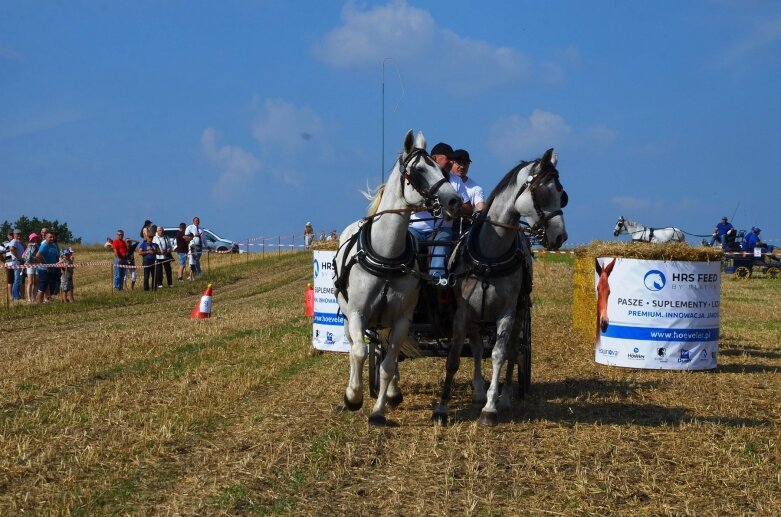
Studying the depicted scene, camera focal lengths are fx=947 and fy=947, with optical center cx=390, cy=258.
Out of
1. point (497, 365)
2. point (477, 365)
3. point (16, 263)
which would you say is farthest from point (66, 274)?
point (497, 365)

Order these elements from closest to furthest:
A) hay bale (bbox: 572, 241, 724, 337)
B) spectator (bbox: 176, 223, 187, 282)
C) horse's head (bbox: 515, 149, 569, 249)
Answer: horse's head (bbox: 515, 149, 569, 249), hay bale (bbox: 572, 241, 724, 337), spectator (bbox: 176, 223, 187, 282)

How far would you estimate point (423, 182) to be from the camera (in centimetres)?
820

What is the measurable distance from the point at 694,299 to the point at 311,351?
17.9ft

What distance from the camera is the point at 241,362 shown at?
13.0m

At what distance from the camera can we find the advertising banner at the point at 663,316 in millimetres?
12578

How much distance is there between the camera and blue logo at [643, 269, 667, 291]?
12664 mm

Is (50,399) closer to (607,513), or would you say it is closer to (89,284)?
(607,513)

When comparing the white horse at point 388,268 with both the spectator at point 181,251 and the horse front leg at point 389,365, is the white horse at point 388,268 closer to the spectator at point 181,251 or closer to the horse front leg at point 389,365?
the horse front leg at point 389,365

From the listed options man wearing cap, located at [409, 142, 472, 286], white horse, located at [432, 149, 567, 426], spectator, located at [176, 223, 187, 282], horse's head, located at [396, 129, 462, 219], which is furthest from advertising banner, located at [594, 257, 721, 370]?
spectator, located at [176, 223, 187, 282]

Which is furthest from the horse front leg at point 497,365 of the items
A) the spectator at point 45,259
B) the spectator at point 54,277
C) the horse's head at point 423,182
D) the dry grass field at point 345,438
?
the spectator at point 54,277

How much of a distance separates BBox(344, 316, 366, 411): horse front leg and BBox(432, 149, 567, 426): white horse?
2.55 ft

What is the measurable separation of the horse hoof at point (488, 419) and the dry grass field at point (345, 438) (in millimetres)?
155

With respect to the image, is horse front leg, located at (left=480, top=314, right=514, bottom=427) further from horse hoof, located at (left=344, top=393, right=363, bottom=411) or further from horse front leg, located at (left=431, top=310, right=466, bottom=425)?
horse hoof, located at (left=344, top=393, right=363, bottom=411)

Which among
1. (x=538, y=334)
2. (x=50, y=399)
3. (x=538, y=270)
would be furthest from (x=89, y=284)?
(x=50, y=399)
